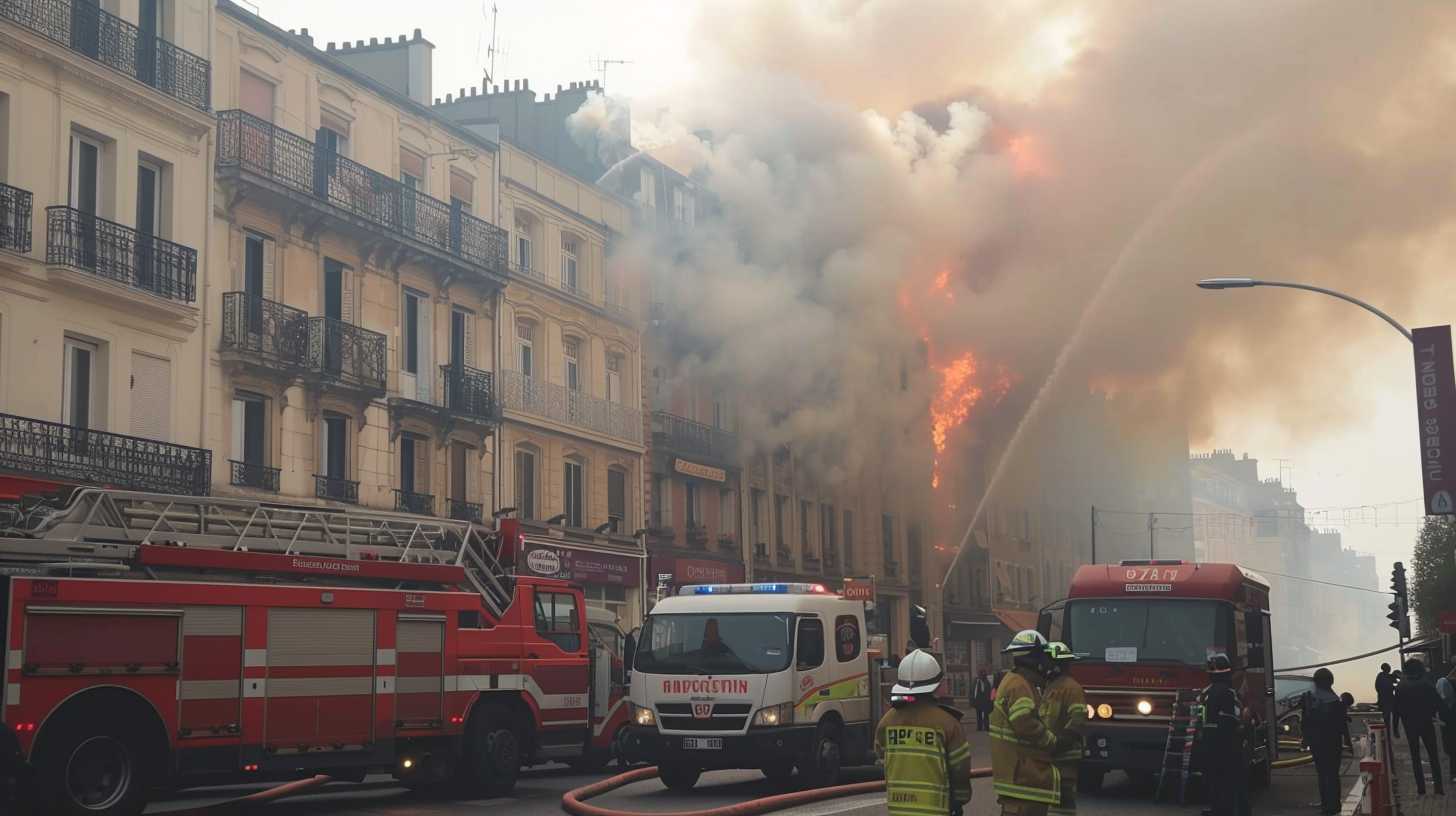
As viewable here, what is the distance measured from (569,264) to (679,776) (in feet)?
80.3

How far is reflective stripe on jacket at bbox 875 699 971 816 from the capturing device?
29.4ft

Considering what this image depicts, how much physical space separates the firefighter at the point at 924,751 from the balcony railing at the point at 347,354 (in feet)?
79.4

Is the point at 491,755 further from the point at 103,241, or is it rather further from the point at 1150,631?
the point at 103,241

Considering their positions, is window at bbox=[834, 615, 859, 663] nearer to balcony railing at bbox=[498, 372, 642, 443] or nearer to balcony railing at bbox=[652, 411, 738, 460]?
balcony railing at bbox=[498, 372, 642, 443]

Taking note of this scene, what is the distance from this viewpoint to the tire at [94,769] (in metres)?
14.2

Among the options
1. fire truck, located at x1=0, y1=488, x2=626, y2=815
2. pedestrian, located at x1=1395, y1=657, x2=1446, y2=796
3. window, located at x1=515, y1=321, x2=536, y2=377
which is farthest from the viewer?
window, located at x1=515, y1=321, x2=536, y2=377

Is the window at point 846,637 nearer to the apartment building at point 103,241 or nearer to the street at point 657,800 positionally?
the street at point 657,800

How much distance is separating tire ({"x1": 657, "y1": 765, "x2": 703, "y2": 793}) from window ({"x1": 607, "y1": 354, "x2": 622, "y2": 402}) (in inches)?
956

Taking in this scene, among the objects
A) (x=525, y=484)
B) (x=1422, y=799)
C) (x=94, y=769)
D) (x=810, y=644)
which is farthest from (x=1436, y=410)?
(x=525, y=484)

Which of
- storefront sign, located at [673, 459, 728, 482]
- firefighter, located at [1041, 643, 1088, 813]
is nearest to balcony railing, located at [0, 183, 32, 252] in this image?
firefighter, located at [1041, 643, 1088, 813]

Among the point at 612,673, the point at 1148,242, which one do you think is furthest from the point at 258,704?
the point at 1148,242

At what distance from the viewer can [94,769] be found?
47.9 feet

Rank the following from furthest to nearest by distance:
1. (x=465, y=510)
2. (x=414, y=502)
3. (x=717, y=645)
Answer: (x=465, y=510) → (x=414, y=502) → (x=717, y=645)

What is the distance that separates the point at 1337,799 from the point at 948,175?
27436 mm
